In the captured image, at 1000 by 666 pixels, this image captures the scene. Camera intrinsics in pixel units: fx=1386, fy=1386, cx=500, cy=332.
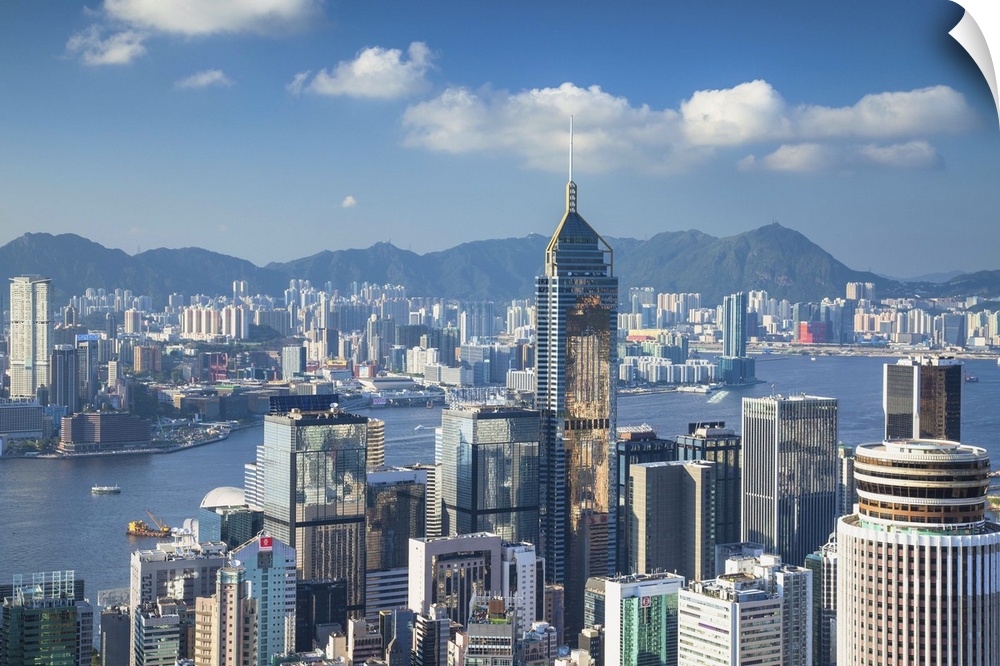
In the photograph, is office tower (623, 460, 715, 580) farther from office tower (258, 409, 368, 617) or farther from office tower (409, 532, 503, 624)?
office tower (258, 409, 368, 617)

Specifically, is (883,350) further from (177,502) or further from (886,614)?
(886,614)

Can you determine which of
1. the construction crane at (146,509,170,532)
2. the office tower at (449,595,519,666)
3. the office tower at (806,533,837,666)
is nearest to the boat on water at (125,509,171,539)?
the construction crane at (146,509,170,532)

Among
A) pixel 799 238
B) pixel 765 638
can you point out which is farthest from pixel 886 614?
pixel 799 238

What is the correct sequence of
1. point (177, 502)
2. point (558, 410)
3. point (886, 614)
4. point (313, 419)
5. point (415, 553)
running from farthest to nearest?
point (177, 502) < point (558, 410) < point (313, 419) < point (415, 553) < point (886, 614)

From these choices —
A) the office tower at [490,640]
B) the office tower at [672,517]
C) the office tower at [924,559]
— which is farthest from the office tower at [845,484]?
the office tower at [924,559]

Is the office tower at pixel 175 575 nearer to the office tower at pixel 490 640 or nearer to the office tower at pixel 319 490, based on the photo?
the office tower at pixel 319 490

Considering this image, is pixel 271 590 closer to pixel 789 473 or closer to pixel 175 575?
pixel 175 575

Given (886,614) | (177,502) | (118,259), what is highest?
(118,259)

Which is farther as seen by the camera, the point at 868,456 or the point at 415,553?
the point at 415,553
